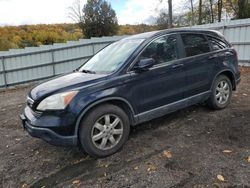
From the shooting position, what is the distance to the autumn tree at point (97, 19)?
966 inches

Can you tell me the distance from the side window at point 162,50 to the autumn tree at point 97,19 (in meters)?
20.1

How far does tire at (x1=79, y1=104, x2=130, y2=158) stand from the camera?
404 centimetres

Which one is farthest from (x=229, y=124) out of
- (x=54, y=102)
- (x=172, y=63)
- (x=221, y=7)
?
(x=221, y=7)

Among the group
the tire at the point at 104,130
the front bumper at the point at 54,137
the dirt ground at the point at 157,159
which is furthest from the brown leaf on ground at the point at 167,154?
the front bumper at the point at 54,137

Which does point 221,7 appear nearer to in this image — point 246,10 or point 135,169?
point 246,10

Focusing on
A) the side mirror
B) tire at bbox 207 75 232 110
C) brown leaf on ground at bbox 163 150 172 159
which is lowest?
brown leaf on ground at bbox 163 150 172 159

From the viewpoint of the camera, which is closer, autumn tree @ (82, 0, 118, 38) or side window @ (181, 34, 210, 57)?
side window @ (181, 34, 210, 57)

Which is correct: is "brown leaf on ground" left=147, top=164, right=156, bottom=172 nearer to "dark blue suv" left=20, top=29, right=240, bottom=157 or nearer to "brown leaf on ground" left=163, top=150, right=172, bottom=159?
"brown leaf on ground" left=163, top=150, right=172, bottom=159

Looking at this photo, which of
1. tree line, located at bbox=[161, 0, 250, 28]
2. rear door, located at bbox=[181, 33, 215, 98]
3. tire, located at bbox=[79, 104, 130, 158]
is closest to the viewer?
tire, located at bbox=[79, 104, 130, 158]

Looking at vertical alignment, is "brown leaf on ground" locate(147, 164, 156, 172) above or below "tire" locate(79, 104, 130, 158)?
below

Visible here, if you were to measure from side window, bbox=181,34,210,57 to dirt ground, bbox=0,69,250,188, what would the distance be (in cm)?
125

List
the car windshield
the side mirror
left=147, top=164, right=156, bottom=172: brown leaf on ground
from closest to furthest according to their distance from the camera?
left=147, top=164, right=156, bottom=172: brown leaf on ground
the side mirror
the car windshield

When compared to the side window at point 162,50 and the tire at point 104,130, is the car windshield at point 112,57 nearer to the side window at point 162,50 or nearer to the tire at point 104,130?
the side window at point 162,50

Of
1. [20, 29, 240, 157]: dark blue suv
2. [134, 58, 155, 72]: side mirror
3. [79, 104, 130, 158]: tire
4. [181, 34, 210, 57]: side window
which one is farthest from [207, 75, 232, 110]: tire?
[79, 104, 130, 158]: tire
